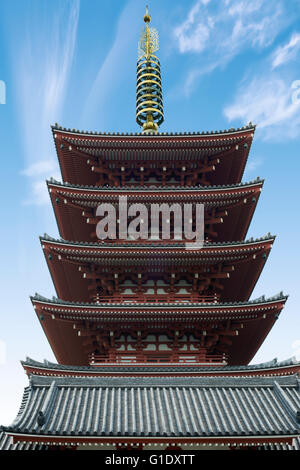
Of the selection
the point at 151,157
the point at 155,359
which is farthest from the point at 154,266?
the point at 151,157

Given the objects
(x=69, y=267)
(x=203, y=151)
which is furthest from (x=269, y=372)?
(x=203, y=151)

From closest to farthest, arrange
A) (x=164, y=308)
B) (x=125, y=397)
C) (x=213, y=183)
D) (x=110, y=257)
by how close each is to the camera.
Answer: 1. (x=125, y=397)
2. (x=164, y=308)
3. (x=110, y=257)
4. (x=213, y=183)

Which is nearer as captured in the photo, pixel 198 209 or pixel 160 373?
pixel 160 373

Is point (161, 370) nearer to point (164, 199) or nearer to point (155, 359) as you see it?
point (155, 359)

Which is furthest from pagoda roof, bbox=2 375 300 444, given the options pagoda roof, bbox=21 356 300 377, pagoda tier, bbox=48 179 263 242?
pagoda tier, bbox=48 179 263 242

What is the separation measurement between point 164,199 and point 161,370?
7.88 m

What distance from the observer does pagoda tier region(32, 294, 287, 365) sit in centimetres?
1780

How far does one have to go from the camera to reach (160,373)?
54.1 feet

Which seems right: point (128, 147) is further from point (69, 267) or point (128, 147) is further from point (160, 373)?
point (160, 373)

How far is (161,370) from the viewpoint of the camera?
16469mm

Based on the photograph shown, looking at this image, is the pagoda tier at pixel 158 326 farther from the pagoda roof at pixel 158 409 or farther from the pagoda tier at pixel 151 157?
the pagoda tier at pixel 151 157

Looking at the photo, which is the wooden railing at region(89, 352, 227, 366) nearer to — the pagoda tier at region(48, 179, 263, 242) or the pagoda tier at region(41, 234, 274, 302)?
the pagoda tier at region(41, 234, 274, 302)

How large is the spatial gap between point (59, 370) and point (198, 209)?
9498 mm

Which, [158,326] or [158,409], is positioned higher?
[158,326]
